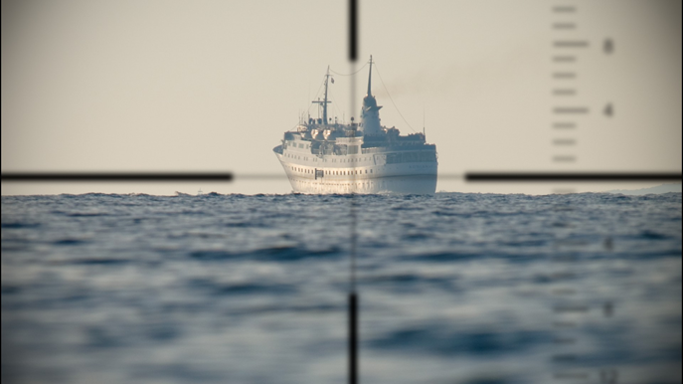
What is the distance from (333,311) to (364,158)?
91.1 metres

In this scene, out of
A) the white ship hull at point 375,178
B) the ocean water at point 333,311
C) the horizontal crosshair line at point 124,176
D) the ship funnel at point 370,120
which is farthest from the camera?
the ship funnel at point 370,120

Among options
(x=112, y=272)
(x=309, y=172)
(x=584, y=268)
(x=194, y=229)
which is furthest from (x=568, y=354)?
(x=309, y=172)

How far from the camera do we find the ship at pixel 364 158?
326 ft

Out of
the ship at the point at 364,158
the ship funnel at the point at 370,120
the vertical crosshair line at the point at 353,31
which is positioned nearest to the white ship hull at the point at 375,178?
the ship at the point at 364,158

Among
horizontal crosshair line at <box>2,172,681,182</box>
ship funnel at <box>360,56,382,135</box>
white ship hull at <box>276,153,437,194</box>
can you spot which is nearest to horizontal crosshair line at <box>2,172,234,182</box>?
horizontal crosshair line at <box>2,172,681,182</box>

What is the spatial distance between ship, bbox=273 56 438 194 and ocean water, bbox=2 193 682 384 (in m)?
81.0

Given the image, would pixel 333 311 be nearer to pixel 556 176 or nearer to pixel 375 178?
pixel 556 176

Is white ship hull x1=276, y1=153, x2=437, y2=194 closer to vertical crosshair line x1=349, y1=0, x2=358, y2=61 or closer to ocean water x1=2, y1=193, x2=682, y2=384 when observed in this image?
ocean water x1=2, y1=193, x2=682, y2=384

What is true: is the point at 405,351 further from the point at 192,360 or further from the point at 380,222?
the point at 380,222

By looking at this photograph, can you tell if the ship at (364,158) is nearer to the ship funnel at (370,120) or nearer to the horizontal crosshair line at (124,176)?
the ship funnel at (370,120)

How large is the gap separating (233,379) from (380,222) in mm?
21070

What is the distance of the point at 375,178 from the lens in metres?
98.6

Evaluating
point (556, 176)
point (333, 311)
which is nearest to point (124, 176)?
point (556, 176)

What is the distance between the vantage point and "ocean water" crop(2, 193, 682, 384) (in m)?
6.25
